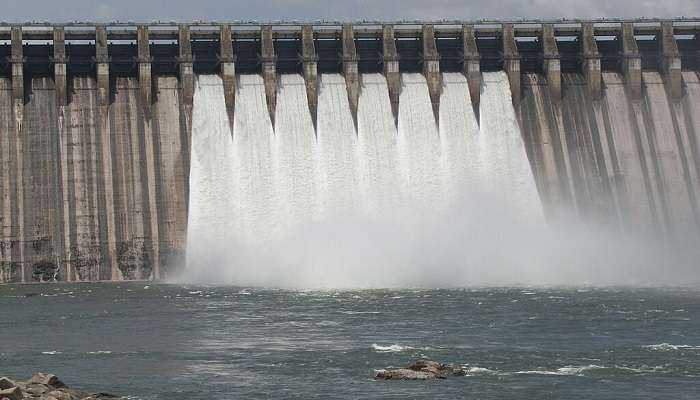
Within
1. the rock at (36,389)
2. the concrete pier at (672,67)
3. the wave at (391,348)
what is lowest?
the rock at (36,389)

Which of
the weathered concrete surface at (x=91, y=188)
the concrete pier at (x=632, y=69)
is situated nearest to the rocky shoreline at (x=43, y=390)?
the weathered concrete surface at (x=91, y=188)

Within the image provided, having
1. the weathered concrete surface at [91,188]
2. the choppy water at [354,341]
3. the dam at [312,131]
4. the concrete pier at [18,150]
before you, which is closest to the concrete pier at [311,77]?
the dam at [312,131]

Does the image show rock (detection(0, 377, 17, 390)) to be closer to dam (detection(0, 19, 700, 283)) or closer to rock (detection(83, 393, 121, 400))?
rock (detection(83, 393, 121, 400))

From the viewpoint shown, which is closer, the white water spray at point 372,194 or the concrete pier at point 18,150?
the concrete pier at point 18,150

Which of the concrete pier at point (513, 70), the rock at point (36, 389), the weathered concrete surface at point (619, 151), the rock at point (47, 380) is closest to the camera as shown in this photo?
the rock at point (36, 389)

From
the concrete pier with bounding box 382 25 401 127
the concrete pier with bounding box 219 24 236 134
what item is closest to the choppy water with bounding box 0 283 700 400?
the concrete pier with bounding box 219 24 236 134

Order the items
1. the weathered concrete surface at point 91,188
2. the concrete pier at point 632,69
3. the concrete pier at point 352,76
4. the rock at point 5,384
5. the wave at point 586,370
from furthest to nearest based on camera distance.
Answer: the concrete pier at point 632,69, the concrete pier at point 352,76, the weathered concrete surface at point 91,188, the wave at point 586,370, the rock at point 5,384

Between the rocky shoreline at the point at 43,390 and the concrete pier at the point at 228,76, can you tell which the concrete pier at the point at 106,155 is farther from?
the rocky shoreline at the point at 43,390

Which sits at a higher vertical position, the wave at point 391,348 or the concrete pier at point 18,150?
the concrete pier at point 18,150
